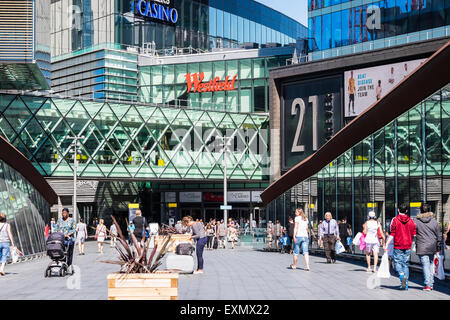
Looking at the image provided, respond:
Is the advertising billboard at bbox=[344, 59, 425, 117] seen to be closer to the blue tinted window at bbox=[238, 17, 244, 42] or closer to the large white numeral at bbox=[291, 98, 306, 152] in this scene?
the large white numeral at bbox=[291, 98, 306, 152]

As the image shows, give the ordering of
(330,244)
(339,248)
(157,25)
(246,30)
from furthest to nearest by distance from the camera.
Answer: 1. (246,30)
2. (157,25)
3. (330,244)
4. (339,248)

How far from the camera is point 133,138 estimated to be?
61.8 metres

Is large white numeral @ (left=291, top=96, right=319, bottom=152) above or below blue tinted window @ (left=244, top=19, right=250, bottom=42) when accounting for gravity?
below

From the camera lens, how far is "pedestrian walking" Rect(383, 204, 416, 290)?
15.9 metres

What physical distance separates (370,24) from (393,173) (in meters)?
35.4

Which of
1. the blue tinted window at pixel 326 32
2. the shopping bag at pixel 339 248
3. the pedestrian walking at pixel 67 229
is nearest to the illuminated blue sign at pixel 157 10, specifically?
the blue tinted window at pixel 326 32

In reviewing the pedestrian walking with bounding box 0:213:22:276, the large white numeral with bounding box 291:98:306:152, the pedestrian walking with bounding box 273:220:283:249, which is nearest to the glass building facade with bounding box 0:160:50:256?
the pedestrian walking with bounding box 0:213:22:276

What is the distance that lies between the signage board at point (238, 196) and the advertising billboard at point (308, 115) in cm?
1226

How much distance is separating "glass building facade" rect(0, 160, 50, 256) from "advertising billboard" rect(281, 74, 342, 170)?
90.9 feet

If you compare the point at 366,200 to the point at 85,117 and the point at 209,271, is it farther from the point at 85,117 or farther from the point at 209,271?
the point at 85,117

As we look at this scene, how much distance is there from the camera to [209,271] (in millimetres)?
21984

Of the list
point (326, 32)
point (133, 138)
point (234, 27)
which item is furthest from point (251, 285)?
point (234, 27)

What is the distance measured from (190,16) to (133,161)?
34.0 m

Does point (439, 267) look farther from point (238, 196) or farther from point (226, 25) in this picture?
point (226, 25)
